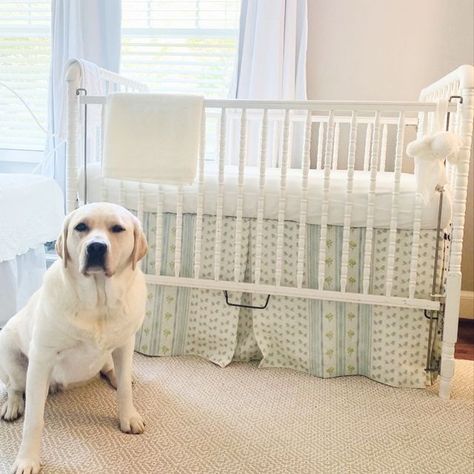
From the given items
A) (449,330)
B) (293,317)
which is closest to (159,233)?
(293,317)

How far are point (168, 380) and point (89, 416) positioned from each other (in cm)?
34

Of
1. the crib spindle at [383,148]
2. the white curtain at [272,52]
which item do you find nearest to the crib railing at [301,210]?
the crib spindle at [383,148]

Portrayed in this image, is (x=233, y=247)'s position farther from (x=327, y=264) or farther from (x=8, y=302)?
(x=8, y=302)

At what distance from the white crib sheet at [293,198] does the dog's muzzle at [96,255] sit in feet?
2.38

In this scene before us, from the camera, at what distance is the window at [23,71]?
317cm

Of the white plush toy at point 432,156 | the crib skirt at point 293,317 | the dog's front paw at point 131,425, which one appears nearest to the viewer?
the dog's front paw at point 131,425

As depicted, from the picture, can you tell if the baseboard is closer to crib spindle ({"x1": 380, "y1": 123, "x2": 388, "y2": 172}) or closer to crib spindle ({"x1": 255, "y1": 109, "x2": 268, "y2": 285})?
crib spindle ({"x1": 380, "y1": 123, "x2": 388, "y2": 172})

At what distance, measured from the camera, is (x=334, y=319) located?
1.89 meters

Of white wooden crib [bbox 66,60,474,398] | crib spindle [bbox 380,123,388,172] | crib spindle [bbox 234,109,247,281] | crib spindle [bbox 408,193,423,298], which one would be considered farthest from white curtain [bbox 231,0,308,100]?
crib spindle [bbox 408,193,423,298]

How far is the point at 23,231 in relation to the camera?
2299mm

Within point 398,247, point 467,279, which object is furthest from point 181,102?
point 467,279

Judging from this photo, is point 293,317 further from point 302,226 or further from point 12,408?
point 12,408

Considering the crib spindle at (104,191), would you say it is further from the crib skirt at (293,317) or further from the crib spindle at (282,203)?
the crib spindle at (282,203)

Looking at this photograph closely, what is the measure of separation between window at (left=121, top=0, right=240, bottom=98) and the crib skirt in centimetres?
134
